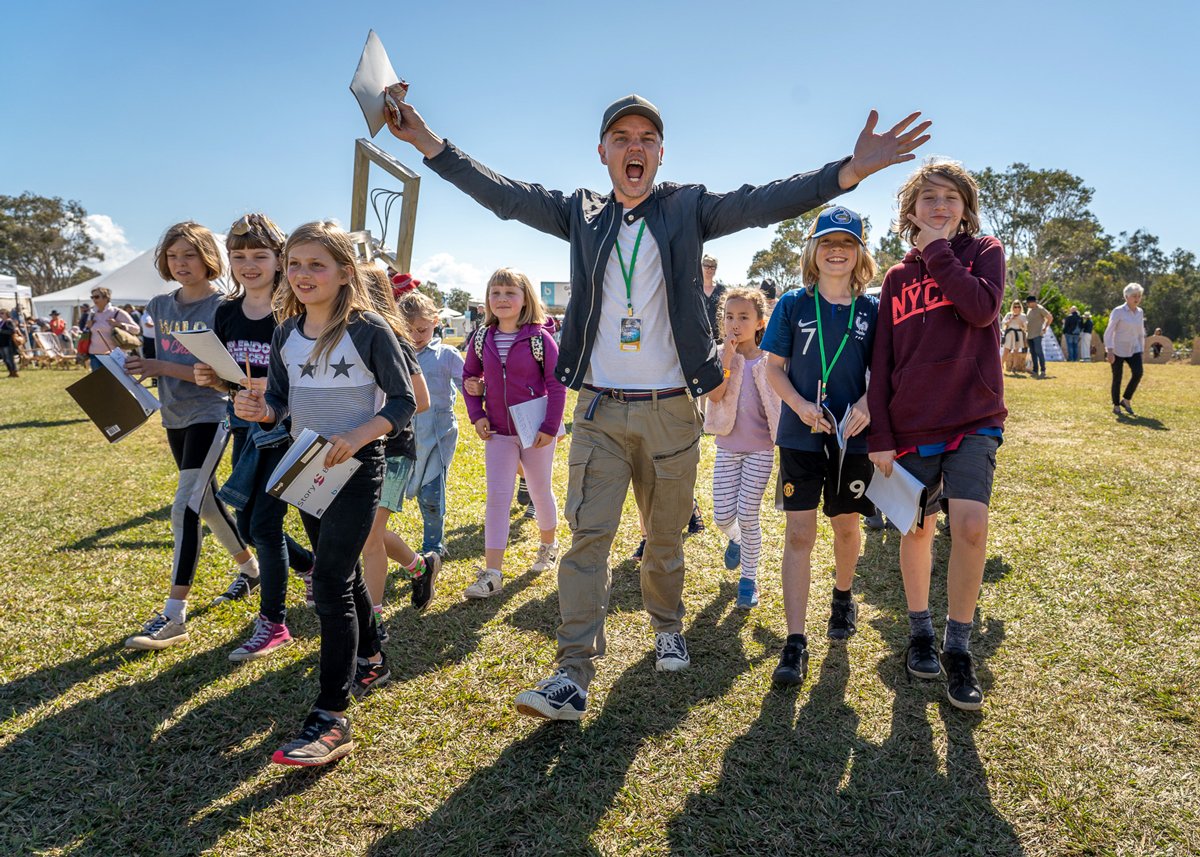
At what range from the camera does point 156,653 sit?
11.7 feet

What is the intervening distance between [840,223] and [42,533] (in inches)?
249

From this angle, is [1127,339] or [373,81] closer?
[373,81]

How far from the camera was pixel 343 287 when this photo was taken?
2.91 metres

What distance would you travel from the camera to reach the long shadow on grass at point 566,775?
2.25 meters

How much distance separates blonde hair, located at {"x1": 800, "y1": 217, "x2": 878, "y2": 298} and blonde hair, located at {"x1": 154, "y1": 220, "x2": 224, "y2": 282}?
318cm

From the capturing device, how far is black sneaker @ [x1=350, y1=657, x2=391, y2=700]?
3.12 metres

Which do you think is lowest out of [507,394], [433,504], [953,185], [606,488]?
[433,504]

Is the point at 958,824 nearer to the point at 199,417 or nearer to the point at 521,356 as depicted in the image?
the point at 521,356

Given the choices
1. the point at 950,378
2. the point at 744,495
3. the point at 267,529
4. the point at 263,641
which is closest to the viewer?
the point at 950,378

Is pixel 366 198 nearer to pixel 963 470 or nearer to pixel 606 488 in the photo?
pixel 606 488

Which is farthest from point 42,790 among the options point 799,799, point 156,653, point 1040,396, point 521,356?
point 1040,396

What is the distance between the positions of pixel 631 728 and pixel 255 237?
2962 mm

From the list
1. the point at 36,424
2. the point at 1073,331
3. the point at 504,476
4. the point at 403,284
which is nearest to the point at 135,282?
the point at 36,424

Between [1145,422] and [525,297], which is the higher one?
[525,297]
